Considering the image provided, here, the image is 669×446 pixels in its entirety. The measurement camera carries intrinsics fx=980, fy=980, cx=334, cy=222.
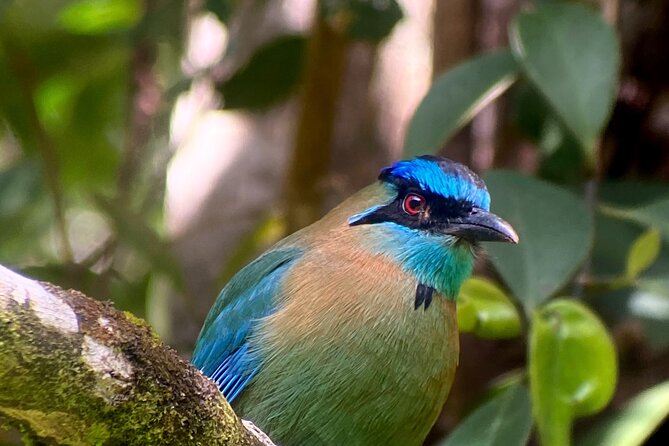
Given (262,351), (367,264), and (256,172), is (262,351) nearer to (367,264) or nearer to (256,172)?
(367,264)

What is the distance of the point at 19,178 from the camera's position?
4.36 meters

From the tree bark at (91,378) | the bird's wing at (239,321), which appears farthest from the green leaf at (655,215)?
the tree bark at (91,378)

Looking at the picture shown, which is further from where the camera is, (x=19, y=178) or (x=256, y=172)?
(x=256, y=172)

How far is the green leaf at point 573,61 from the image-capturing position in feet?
10.8

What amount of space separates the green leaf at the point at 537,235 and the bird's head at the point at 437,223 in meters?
0.16

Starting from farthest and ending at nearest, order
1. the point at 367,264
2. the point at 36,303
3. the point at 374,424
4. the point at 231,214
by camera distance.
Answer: the point at 231,214 < the point at 367,264 < the point at 374,424 < the point at 36,303

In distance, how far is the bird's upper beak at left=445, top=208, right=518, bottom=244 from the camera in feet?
9.52

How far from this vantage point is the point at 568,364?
282 cm

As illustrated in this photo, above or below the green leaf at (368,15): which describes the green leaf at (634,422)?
below

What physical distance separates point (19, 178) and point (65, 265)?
492mm

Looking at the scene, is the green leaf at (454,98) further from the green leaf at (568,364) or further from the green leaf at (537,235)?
the green leaf at (568,364)

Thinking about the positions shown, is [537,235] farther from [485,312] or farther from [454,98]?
[454,98]

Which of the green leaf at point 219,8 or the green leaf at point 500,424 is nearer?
the green leaf at point 500,424

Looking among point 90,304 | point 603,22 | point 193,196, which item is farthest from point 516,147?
point 90,304
